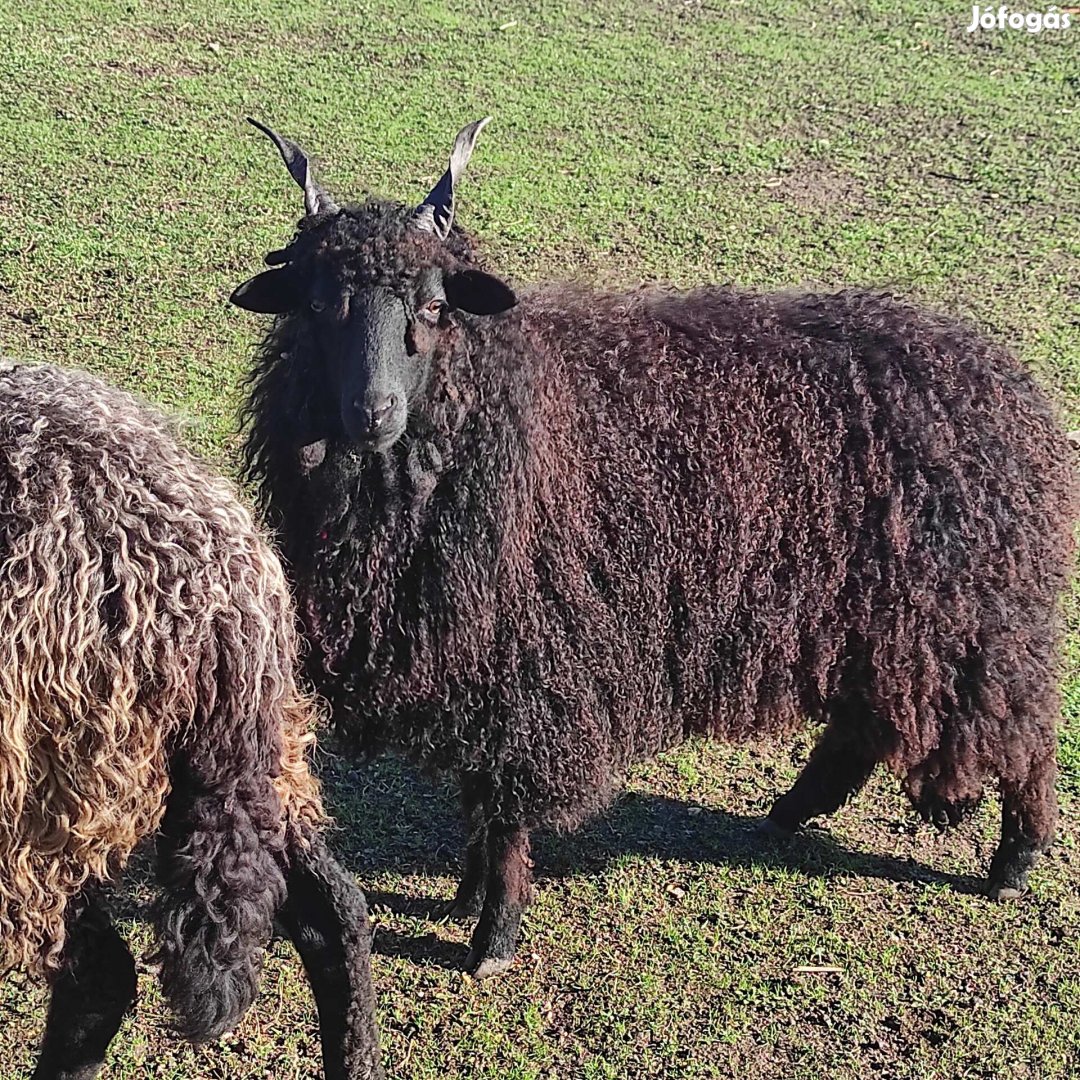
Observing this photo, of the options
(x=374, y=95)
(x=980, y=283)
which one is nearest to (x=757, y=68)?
(x=374, y=95)

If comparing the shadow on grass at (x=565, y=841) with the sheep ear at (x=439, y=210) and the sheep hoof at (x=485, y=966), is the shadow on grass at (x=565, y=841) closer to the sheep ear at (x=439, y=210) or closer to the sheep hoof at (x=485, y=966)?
the sheep hoof at (x=485, y=966)

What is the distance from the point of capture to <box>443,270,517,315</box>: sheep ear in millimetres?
3947

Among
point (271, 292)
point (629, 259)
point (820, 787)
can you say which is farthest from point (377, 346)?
point (629, 259)

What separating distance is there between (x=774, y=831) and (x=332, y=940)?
6.81 feet

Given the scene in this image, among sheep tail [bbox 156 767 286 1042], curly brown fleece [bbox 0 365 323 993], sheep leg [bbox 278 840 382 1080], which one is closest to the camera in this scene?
curly brown fleece [bbox 0 365 323 993]

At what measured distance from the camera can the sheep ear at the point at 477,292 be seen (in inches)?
155

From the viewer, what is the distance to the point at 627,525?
412 cm

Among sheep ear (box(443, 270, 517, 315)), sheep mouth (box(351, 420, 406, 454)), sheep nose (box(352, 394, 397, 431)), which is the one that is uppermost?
sheep ear (box(443, 270, 517, 315))

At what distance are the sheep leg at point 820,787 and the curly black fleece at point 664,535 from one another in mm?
325

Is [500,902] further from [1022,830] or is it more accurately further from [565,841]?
[1022,830]

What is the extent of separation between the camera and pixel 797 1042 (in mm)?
4086

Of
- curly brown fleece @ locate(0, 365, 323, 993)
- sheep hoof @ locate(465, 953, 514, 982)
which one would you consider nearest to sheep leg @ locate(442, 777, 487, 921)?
sheep hoof @ locate(465, 953, 514, 982)

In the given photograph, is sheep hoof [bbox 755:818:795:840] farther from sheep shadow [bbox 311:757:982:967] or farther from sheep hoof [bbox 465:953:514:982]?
sheep hoof [bbox 465:953:514:982]

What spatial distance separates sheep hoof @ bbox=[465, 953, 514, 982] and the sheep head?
1.75 meters
